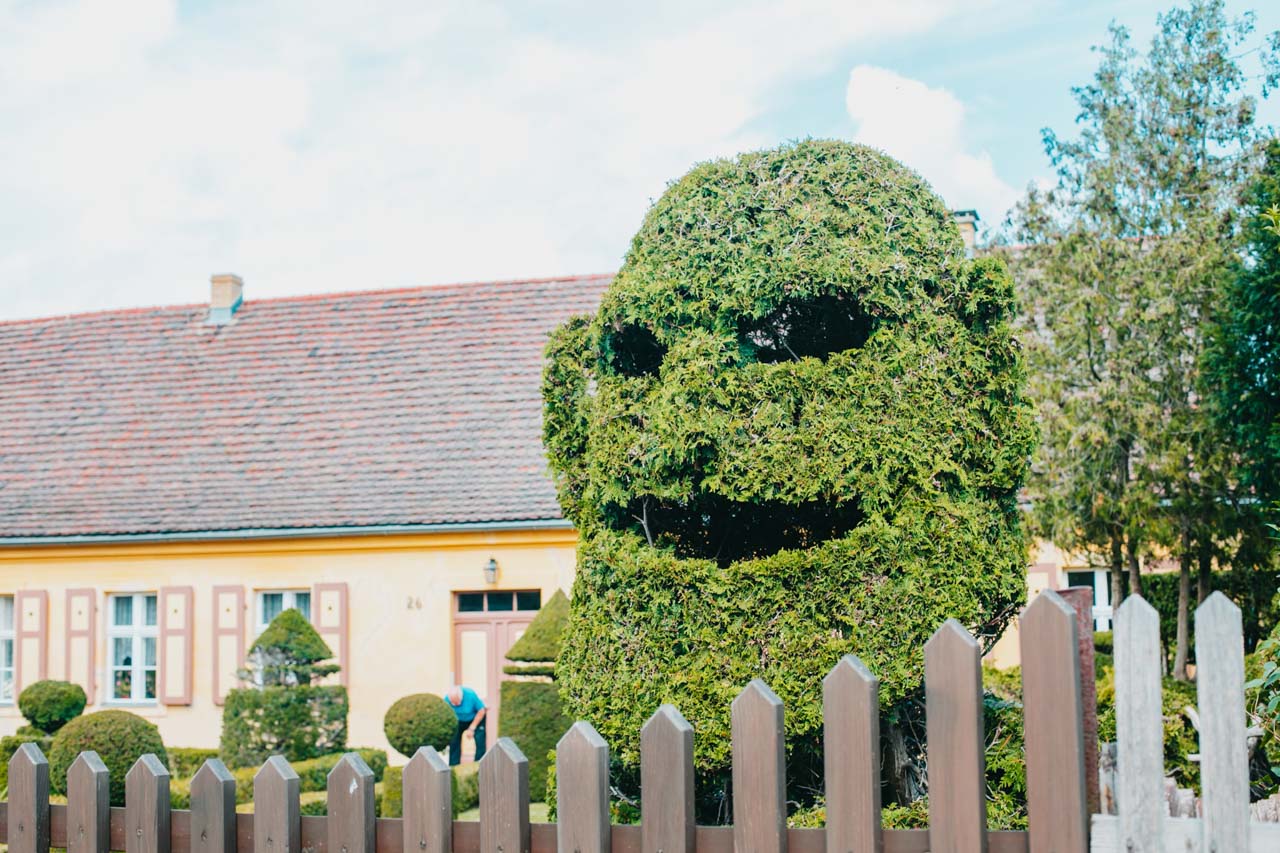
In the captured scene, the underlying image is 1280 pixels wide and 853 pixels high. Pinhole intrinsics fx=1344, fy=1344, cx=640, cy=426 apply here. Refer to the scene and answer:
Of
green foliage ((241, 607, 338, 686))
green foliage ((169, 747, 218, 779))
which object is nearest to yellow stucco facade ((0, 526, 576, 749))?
green foliage ((169, 747, 218, 779))

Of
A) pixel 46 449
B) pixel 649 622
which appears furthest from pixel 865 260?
pixel 46 449

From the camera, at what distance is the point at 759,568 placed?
16.8 ft

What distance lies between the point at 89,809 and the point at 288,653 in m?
12.4

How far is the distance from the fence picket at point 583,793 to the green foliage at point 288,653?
1309cm

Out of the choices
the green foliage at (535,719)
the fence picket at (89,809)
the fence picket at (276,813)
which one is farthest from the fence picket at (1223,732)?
the green foliage at (535,719)

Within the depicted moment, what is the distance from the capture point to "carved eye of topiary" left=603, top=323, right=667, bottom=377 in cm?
561

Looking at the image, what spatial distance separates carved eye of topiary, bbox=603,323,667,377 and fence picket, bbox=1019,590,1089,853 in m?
3.30

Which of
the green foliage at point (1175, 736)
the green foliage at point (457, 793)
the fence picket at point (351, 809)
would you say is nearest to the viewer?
the fence picket at point (351, 809)

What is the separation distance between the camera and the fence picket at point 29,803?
3.47 meters

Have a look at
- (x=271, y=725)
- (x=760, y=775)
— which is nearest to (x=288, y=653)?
(x=271, y=725)

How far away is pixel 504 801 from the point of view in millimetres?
2875

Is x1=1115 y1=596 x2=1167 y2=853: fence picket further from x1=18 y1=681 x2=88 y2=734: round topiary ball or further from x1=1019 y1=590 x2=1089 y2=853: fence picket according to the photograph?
x1=18 y1=681 x2=88 y2=734: round topiary ball

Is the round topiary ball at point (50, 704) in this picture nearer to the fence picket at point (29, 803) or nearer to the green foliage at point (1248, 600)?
the green foliage at point (1248, 600)

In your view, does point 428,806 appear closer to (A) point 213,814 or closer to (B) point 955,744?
(A) point 213,814
